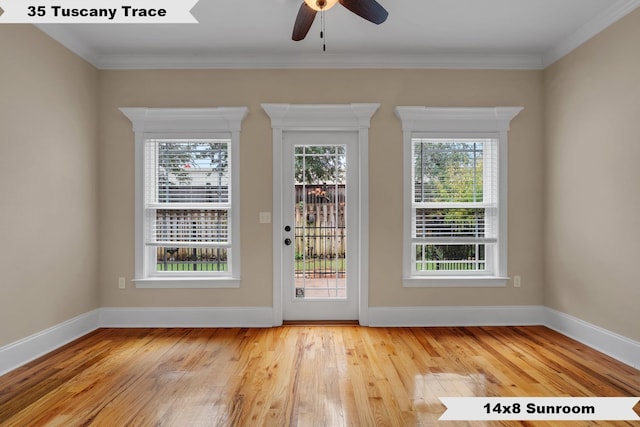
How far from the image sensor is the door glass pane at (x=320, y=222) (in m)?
4.02

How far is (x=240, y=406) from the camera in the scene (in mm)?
2262

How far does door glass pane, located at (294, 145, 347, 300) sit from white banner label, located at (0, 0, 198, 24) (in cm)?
168

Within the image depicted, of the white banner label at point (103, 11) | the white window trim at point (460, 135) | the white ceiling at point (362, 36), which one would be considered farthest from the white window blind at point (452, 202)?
the white banner label at point (103, 11)

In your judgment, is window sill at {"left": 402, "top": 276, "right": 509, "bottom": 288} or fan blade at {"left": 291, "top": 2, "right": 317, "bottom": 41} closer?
fan blade at {"left": 291, "top": 2, "right": 317, "bottom": 41}

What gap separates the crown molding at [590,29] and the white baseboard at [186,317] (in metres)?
3.94

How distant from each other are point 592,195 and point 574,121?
2.45ft

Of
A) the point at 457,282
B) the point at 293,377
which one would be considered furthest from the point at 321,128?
the point at 293,377

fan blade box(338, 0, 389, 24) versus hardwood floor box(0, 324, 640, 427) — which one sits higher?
fan blade box(338, 0, 389, 24)

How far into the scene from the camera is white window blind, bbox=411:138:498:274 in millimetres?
3961

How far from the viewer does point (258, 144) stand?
3902 mm

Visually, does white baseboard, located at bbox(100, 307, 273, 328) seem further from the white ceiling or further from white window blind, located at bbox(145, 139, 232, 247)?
the white ceiling

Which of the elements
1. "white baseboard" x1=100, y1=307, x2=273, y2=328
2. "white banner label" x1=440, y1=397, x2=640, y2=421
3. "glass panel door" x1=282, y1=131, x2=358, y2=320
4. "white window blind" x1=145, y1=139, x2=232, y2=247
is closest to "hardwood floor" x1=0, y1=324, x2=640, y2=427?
"white banner label" x1=440, y1=397, x2=640, y2=421

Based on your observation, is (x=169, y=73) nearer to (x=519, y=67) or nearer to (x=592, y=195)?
(x=519, y=67)

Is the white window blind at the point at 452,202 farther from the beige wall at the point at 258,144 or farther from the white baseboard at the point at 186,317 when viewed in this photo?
the white baseboard at the point at 186,317
